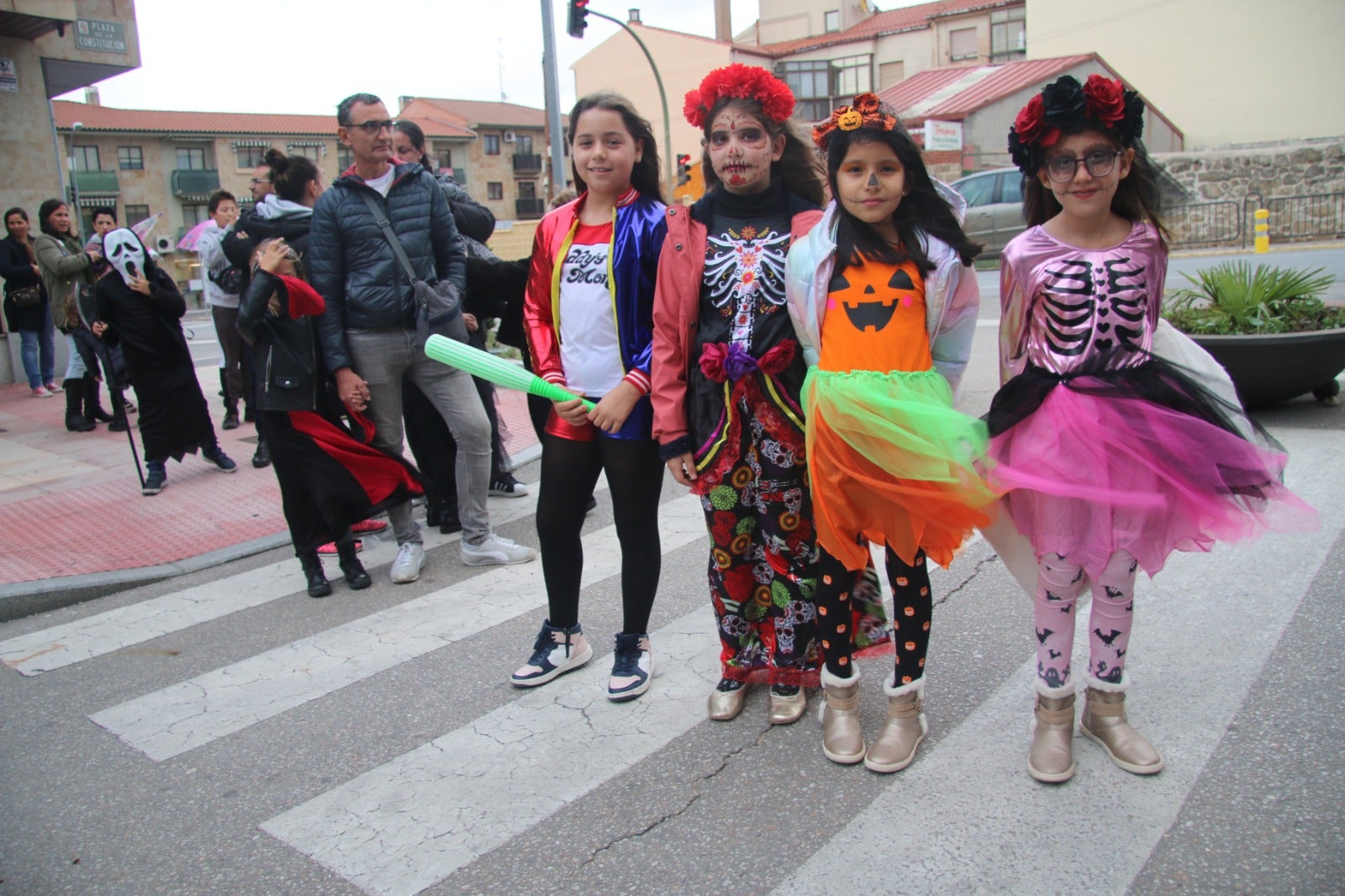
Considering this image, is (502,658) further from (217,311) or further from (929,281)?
(217,311)

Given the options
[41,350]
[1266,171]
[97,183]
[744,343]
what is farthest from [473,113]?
[744,343]

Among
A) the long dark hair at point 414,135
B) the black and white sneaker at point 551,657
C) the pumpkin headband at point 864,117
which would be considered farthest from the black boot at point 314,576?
the pumpkin headband at point 864,117

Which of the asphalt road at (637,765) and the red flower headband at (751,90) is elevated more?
the red flower headband at (751,90)

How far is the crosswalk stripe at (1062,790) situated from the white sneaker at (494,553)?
7.81 feet

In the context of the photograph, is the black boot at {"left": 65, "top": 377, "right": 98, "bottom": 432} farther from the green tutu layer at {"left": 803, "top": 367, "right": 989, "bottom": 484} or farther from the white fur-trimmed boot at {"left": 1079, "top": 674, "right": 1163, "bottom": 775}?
the white fur-trimmed boot at {"left": 1079, "top": 674, "right": 1163, "bottom": 775}

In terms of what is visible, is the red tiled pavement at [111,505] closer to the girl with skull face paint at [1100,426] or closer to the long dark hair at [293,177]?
the long dark hair at [293,177]

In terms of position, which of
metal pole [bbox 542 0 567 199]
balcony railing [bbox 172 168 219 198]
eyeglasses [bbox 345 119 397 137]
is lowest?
eyeglasses [bbox 345 119 397 137]

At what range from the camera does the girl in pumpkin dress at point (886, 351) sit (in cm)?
254

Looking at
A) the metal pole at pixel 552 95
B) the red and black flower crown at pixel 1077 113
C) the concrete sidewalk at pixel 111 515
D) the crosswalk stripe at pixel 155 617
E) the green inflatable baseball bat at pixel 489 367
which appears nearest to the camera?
Answer: the red and black flower crown at pixel 1077 113

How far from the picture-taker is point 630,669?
3.45 meters

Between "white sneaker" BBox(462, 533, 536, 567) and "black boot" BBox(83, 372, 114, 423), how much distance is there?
5651 millimetres

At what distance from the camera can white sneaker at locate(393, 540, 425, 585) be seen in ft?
15.9

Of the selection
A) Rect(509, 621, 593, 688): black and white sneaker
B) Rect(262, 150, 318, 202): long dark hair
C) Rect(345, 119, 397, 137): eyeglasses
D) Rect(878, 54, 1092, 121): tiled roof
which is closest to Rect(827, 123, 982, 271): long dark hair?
Rect(509, 621, 593, 688): black and white sneaker

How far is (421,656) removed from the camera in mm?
3928
